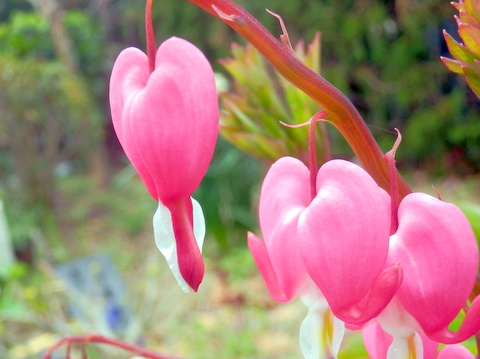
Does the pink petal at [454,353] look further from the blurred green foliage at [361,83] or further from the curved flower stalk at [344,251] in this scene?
the blurred green foliage at [361,83]

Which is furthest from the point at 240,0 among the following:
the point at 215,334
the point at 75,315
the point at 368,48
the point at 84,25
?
the point at 75,315

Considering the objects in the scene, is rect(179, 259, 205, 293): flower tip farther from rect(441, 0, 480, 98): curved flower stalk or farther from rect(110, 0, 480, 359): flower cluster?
rect(441, 0, 480, 98): curved flower stalk

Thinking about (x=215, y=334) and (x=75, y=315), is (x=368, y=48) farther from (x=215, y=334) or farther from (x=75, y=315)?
(x=75, y=315)

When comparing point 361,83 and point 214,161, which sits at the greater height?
point 361,83

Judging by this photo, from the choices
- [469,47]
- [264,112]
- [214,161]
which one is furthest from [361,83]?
[469,47]

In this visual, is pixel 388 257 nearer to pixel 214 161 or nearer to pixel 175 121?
pixel 175 121

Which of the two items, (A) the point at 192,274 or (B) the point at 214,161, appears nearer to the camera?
(A) the point at 192,274
